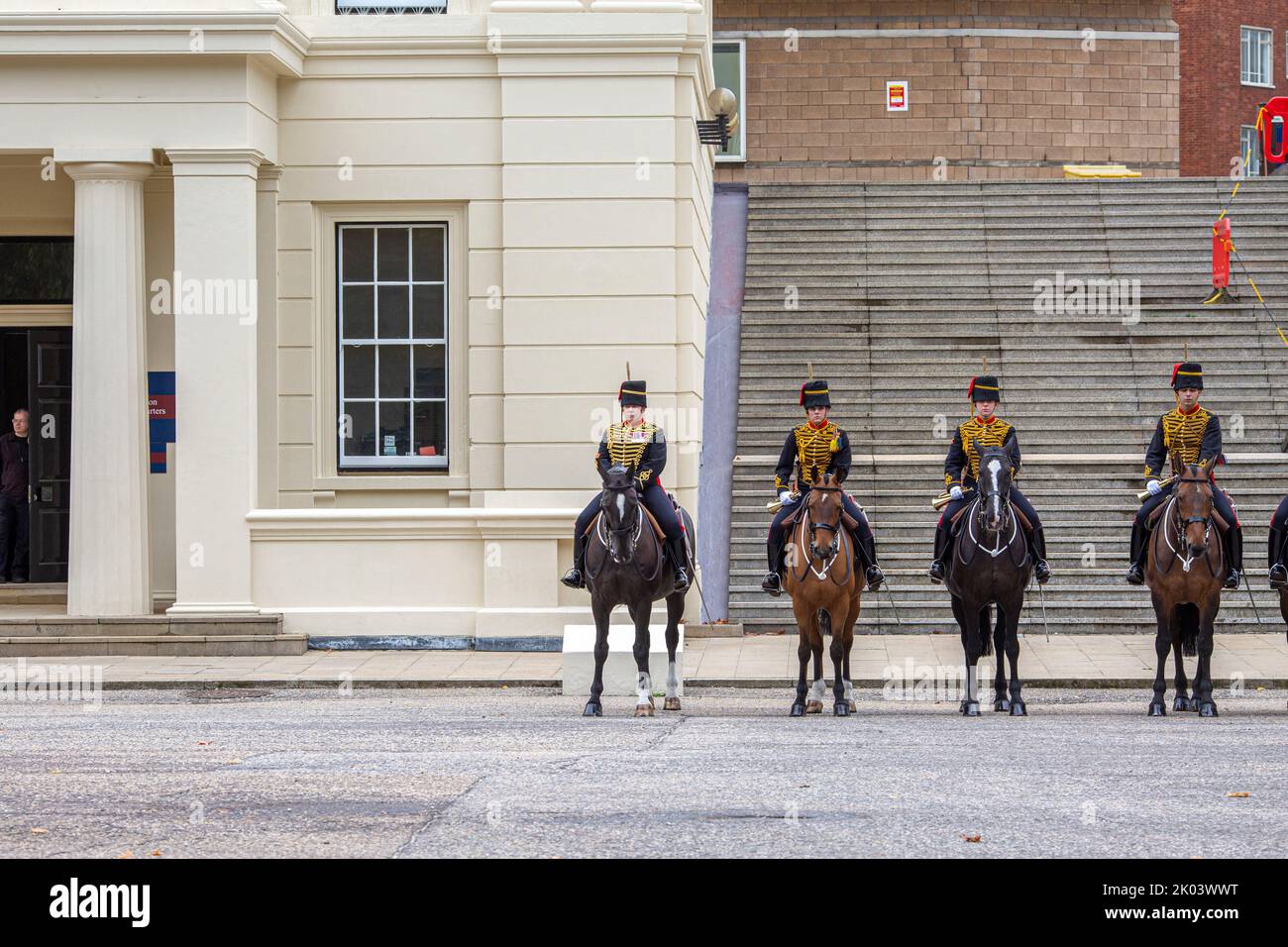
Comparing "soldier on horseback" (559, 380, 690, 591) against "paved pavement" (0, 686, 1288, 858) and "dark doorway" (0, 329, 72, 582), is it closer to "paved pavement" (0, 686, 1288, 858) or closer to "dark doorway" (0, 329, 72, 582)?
"paved pavement" (0, 686, 1288, 858)

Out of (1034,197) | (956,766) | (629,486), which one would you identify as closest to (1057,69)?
(1034,197)

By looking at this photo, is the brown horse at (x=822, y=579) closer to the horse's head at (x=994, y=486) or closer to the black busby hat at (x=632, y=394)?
the horse's head at (x=994, y=486)

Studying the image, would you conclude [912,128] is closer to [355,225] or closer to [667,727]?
[355,225]

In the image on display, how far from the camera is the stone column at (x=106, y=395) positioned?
757 inches

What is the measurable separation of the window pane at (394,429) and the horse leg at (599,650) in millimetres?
6224

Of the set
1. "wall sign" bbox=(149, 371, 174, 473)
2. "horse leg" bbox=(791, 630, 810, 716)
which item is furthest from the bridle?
"wall sign" bbox=(149, 371, 174, 473)

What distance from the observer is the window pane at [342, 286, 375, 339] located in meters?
20.7

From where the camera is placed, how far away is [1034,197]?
30.0 metres

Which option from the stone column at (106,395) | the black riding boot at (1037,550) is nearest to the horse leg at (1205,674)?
the black riding boot at (1037,550)

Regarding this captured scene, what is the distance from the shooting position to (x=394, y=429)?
68.1 feet

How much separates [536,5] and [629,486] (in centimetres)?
736

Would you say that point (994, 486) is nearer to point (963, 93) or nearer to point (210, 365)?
point (210, 365)

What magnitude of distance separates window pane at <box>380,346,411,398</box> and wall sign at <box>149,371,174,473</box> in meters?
2.30

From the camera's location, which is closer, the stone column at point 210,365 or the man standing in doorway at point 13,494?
the stone column at point 210,365
